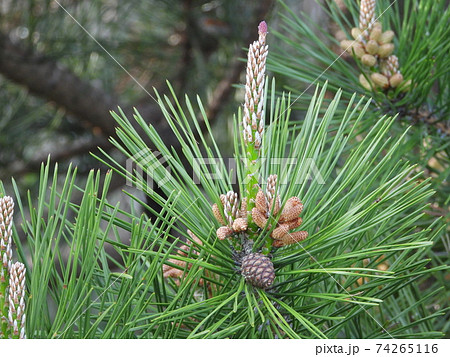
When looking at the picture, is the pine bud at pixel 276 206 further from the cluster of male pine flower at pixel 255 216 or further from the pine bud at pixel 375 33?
the pine bud at pixel 375 33

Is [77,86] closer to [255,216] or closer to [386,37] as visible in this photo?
[386,37]

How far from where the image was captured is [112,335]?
1.05 feet

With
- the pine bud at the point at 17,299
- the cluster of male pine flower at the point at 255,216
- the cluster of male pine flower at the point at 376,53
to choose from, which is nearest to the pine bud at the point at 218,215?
the cluster of male pine flower at the point at 255,216

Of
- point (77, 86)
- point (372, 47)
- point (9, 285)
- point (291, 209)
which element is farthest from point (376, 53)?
point (77, 86)

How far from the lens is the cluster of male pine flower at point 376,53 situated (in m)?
0.53

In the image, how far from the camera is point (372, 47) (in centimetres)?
54

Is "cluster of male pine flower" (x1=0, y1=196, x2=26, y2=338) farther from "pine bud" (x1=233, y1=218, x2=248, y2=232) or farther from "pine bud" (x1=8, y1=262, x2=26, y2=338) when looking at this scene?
"pine bud" (x1=233, y1=218, x2=248, y2=232)

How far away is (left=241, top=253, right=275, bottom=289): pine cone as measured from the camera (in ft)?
1.03

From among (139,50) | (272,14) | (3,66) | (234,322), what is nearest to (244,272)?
(234,322)

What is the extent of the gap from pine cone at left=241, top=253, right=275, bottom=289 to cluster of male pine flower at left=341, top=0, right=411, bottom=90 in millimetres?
271

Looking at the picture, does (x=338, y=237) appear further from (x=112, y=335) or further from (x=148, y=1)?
(x=148, y=1)

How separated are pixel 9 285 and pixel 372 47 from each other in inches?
15.9

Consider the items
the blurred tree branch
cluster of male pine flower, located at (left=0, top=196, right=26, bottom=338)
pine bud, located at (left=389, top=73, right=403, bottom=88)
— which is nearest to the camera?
cluster of male pine flower, located at (left=0, top=196, right=26, bottom=338)

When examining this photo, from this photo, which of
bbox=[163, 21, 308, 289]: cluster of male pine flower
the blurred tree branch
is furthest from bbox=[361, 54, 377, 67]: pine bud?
the blurred tree branch
